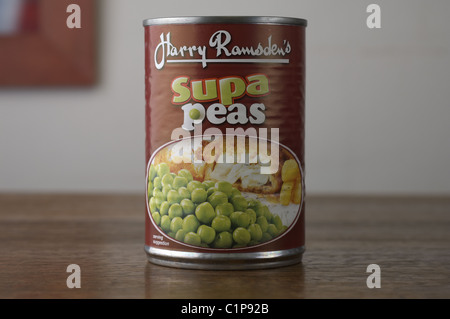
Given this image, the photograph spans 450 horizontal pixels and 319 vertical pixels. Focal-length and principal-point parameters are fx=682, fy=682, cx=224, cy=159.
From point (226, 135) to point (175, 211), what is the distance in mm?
99

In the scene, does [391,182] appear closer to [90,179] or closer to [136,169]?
[136,169]

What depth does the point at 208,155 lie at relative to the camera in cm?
71

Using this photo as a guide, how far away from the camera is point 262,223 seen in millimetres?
724

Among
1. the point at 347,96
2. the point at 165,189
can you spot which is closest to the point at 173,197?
the point at 165,189

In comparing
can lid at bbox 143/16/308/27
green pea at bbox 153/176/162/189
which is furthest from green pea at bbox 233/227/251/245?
can lid at bbox 143/16/308/27

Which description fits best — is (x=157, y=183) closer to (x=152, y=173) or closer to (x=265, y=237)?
(x=152, y=173)

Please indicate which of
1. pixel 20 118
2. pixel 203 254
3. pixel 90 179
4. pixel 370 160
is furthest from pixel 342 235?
pixel 20 118

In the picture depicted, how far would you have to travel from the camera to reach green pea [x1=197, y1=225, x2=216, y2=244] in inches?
28.1

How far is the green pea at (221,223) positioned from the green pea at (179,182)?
2.0 inches

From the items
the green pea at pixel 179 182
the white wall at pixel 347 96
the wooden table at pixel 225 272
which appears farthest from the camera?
the white wall at pixel 347 96

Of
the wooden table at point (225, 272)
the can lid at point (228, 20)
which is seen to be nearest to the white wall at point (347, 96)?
the wooden table at point (225, 272)

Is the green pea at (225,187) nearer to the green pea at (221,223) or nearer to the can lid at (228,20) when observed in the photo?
the green pea at (221,223)

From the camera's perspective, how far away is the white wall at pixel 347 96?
191 centimetres

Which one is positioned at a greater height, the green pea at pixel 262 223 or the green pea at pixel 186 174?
the green pea at pixel 186 174
